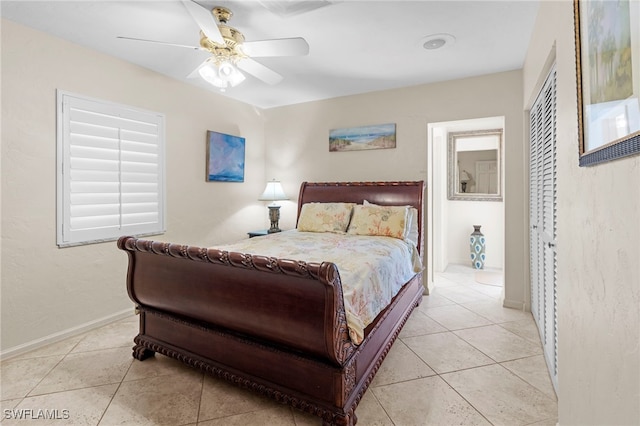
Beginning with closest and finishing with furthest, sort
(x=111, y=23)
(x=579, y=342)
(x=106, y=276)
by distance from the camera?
(x=579, y=342), (x=111, y=23), (x=106, y=276)

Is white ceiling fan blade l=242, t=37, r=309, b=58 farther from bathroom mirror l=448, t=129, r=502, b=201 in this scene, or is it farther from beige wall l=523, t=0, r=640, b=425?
bathroom mirror l=448, t=129, r=502, b=201

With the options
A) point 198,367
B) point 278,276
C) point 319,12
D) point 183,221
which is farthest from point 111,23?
point 198,367

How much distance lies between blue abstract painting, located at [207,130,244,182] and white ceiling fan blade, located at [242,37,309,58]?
1.93 m

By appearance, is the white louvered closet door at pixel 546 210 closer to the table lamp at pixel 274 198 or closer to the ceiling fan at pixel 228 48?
the ceiling fan at pixel 228 48

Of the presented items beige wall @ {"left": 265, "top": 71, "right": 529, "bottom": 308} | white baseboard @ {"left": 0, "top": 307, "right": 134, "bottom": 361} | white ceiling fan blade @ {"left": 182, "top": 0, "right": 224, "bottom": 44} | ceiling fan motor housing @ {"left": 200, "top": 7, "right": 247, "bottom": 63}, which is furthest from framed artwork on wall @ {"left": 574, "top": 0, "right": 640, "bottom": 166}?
white baseboard @ {"left": 0, "top": 307, "right": 134, "bottom": 361}

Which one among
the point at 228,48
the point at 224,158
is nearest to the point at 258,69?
the point at 228,48

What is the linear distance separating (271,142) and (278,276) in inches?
141

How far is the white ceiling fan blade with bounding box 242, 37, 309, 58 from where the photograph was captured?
6.82 ft

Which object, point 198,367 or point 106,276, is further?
point 106,276

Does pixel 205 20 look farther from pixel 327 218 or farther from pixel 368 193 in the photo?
pixel 368 193

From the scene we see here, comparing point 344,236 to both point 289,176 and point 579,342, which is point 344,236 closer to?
point 289,176

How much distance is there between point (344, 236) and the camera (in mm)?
Answer: 3287

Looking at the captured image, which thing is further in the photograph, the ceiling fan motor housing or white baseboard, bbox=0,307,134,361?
white baseboard, bbox=0,307,134,361

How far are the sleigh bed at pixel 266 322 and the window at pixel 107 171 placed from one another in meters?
1.03
